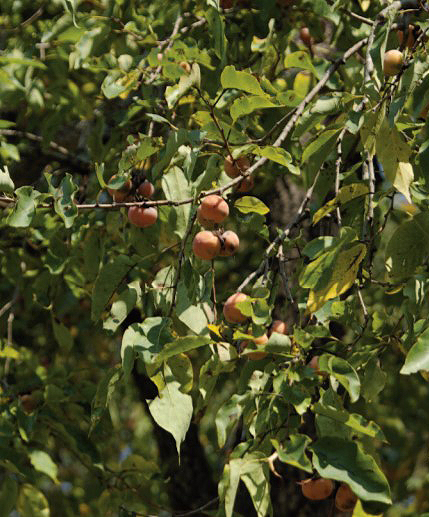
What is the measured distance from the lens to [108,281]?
1.51 m

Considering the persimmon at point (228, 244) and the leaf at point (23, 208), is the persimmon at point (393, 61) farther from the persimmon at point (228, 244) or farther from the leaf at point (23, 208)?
the leaf at point (23, 208)

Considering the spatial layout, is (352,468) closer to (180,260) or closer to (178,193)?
(180,260)

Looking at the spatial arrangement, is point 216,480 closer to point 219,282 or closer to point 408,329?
point 219,282

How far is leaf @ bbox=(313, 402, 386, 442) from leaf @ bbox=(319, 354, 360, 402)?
4 cm

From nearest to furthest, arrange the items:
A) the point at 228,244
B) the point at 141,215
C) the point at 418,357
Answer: the point at 418,357 → the point at 228,244 → the point at 141,215

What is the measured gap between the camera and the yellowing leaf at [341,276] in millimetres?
1242

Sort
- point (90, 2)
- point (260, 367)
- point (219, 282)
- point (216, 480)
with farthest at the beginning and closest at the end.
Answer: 1. point (219, 282)
2. point (216, 480)
3. point (90, 2)
4. point (260, 367)

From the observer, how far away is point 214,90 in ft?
6.07

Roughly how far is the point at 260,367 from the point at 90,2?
1454 mm

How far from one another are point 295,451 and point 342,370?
13 cm

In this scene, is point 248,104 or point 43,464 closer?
point 248,104

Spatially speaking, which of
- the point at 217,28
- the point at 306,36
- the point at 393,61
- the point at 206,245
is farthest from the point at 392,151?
the point at 306,36

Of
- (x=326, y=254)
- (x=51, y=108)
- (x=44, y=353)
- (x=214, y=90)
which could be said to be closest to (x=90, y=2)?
(x=51, y=108)

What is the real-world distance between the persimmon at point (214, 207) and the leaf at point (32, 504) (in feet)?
3.40
